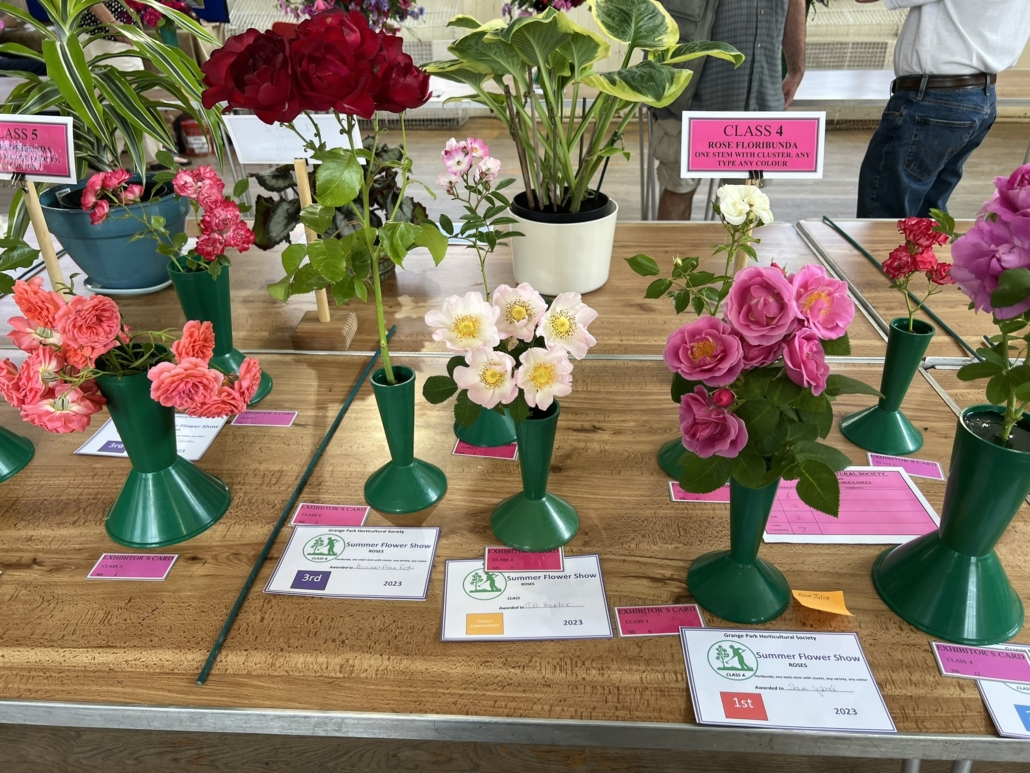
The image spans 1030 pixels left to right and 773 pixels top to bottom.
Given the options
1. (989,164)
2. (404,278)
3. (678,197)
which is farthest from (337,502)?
(989,164)

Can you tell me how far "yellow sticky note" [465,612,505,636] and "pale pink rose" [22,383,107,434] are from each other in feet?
1.57

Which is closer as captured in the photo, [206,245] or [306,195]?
[206,245]

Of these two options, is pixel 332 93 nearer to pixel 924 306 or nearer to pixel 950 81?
pixel 924 306

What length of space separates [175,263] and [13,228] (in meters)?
0.62

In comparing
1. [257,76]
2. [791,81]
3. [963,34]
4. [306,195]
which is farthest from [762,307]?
[791,81]

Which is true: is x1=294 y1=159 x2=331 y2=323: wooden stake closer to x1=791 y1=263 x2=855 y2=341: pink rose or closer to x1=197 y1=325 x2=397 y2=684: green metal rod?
x1=197 y1=325 x2=397 y2=684: green metal rod

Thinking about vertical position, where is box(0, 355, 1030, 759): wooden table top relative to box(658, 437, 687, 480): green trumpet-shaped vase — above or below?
below

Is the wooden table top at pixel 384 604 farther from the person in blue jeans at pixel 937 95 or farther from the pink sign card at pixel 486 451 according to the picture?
the person in blue jeans at pixel 937 95

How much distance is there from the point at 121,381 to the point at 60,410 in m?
0.07

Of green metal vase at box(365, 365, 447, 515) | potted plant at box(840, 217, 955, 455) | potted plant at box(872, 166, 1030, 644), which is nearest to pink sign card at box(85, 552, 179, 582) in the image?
green metal vase at box(365, 365, 447, 515)

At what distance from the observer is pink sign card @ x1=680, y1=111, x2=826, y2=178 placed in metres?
1.15

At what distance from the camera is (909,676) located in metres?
0.70

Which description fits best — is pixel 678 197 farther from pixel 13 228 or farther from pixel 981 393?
pixel 13 228

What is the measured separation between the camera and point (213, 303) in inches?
43.7
